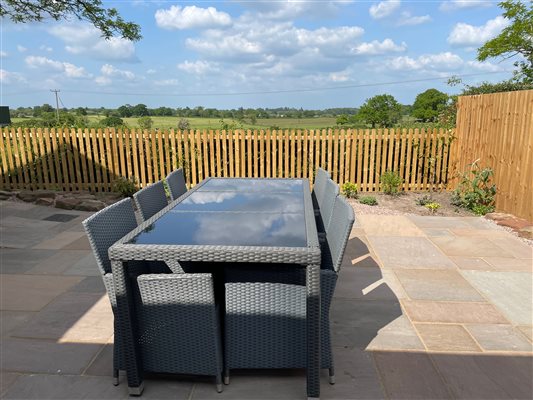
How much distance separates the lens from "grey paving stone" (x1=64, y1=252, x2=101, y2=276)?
3.86 m

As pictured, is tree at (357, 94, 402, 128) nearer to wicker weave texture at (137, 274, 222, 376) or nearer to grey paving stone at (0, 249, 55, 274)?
grey paving stone at (0, 249, 55, 274)

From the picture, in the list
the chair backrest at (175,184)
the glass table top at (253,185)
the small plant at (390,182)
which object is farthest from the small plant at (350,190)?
the chair backrest at (175,184)

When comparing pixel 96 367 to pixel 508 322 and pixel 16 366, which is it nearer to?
pixel 16 366

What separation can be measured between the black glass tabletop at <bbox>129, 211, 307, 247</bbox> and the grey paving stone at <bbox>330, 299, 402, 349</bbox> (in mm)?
912

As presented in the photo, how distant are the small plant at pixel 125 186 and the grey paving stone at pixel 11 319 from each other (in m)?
4.80

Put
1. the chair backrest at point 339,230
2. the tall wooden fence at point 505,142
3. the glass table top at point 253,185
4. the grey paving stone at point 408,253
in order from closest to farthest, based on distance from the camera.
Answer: the chair backrest at point 339,230
the glass table top at point 253,185
the grey paving stone at point 408,253
the tall wooden fence at point 505,142

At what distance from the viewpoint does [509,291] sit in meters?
3.45

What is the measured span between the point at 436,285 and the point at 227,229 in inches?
91.3

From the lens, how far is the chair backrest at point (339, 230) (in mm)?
2162

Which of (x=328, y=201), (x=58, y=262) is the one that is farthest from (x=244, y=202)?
(x=58, y=262)

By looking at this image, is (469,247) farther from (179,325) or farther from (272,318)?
(179,325)

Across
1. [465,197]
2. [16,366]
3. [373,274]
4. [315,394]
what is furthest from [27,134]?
[465,197]

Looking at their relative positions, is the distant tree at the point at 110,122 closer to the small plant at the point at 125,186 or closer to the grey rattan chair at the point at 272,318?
the small plant at the point at 125,186

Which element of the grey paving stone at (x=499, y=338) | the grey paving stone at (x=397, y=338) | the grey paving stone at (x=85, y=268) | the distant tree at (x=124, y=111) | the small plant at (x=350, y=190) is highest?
the distant tree at (x=124, y=111)
